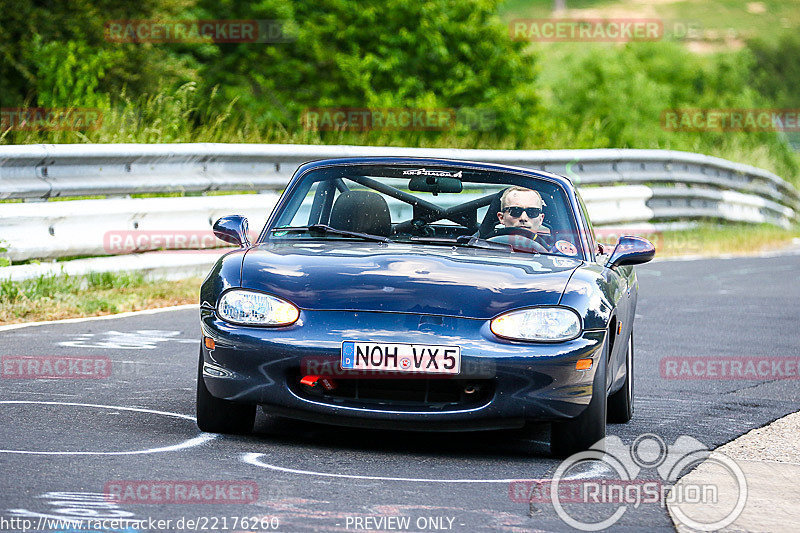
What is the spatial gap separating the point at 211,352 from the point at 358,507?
141cm

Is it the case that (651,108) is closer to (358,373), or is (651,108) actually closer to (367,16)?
(367,16)

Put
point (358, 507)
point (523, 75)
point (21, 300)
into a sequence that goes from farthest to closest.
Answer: point (523, 75), point (21, 300), point (358, 507)

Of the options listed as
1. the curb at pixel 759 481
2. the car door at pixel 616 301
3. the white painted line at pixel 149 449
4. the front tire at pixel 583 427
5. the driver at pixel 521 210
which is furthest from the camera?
the driver at pixel 521 210

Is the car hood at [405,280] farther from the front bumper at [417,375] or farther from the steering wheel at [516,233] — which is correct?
the steering wheel at [516,233]

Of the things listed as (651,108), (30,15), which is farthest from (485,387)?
(651,108)

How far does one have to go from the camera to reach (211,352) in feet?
19.0

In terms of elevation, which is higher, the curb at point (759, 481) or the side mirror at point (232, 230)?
the side mirror at point (232, 230)

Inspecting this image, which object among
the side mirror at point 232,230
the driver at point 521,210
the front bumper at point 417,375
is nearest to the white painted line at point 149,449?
the front bumper at point 417,375

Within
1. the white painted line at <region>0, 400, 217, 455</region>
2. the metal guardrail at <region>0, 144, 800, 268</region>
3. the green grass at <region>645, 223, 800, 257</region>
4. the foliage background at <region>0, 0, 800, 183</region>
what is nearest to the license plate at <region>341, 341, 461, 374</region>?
the white painted line at <region>0, 400, 217, 455</region>

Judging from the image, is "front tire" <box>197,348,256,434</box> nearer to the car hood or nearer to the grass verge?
the car hood

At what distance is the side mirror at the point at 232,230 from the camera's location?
6.84m

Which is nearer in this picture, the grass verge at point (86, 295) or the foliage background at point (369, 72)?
the grass verge at point (86, 295)

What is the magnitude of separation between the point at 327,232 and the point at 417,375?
1412 millimetres

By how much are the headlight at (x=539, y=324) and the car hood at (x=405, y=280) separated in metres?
0.04
